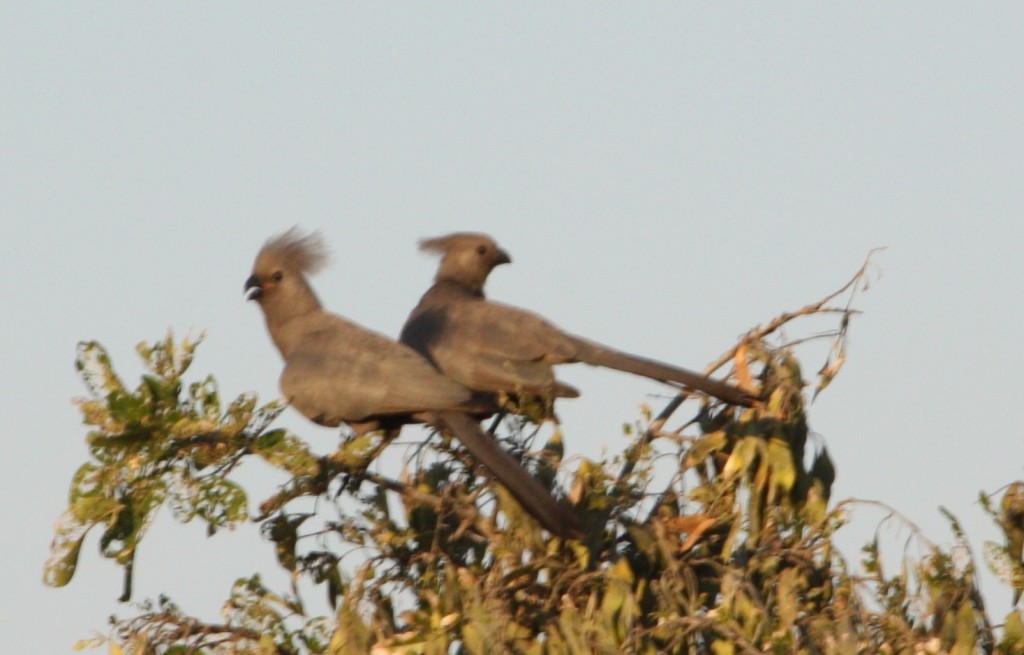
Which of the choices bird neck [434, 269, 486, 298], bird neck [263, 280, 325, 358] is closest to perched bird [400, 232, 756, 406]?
bird neck [434, 269, 486, 298]

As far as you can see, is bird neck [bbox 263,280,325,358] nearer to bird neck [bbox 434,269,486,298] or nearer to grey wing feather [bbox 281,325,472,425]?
grey wing feather [bbox 281,325,472,425]

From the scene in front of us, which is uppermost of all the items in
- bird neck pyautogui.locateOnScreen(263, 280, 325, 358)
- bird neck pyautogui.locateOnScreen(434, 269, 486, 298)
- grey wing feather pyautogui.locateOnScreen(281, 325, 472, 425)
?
bird neck pyautogui.locateOnScreen(434, 269, 486, 298)

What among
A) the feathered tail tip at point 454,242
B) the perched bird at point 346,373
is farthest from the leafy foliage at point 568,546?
the feathered tail tip at point 454,242

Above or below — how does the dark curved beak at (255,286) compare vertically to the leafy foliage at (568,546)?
above

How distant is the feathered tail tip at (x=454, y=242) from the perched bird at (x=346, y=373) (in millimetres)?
820

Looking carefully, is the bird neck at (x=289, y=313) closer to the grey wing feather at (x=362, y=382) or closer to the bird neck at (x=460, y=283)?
the grey wing feather at (x=362, y=382)

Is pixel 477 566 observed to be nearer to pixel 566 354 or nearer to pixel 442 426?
pixel 442 426

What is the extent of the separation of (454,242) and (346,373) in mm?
1924

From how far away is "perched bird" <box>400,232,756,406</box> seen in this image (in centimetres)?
716

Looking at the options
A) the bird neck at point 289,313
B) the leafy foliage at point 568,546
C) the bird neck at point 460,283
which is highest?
the bird neck at point 460,283

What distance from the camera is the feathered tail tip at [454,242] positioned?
356 inches

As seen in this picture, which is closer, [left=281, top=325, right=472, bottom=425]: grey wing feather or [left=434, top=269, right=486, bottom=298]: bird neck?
[left=281, top=325, right=472, bottom=425]: grey wing feather

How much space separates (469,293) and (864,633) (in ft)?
14.3

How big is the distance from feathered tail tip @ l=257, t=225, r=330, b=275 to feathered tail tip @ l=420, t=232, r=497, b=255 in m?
0.84
